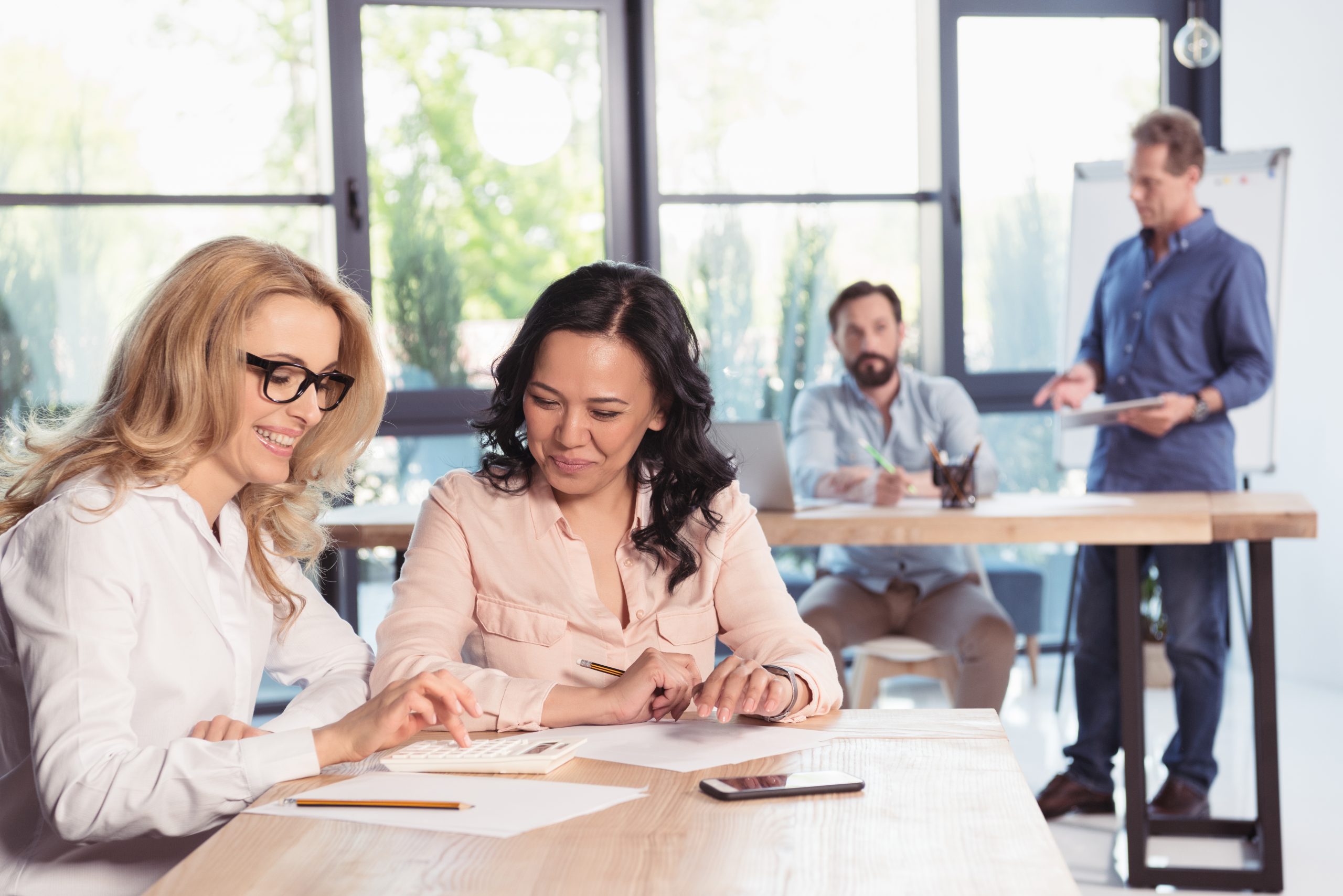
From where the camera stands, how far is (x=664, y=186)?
15.6 ft

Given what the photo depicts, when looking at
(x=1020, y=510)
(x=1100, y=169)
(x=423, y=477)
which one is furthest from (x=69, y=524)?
(x=1100, y=169)

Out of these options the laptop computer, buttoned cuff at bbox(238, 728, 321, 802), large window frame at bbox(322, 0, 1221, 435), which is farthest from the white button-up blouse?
large window frame at bbox(322, 0, 1221, 435)

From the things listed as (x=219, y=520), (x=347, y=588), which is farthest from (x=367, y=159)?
(x=219, y=520)

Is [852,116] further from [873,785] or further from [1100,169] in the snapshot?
[873,785]

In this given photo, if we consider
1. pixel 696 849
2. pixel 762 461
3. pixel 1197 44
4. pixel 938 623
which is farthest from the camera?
pixel 1197 44

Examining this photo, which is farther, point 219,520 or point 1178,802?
point 1178,802

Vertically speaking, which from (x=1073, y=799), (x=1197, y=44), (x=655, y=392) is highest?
(x=1197, y=44)

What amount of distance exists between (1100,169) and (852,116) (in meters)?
0.99


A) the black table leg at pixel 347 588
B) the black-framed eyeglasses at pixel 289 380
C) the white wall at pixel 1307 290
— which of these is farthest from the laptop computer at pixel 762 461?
the white wall at pixel 1307 290

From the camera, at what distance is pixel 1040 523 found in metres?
2.68

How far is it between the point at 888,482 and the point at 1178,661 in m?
0.84

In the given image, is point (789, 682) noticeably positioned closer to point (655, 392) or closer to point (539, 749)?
point (539, 749)

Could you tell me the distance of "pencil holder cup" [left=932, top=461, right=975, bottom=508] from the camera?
9.76 ft

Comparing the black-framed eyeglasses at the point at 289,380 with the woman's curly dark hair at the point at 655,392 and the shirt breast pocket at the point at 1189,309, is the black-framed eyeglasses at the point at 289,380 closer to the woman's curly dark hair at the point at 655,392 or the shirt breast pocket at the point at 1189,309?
the woman's curly dark hair at the point at 655,392
